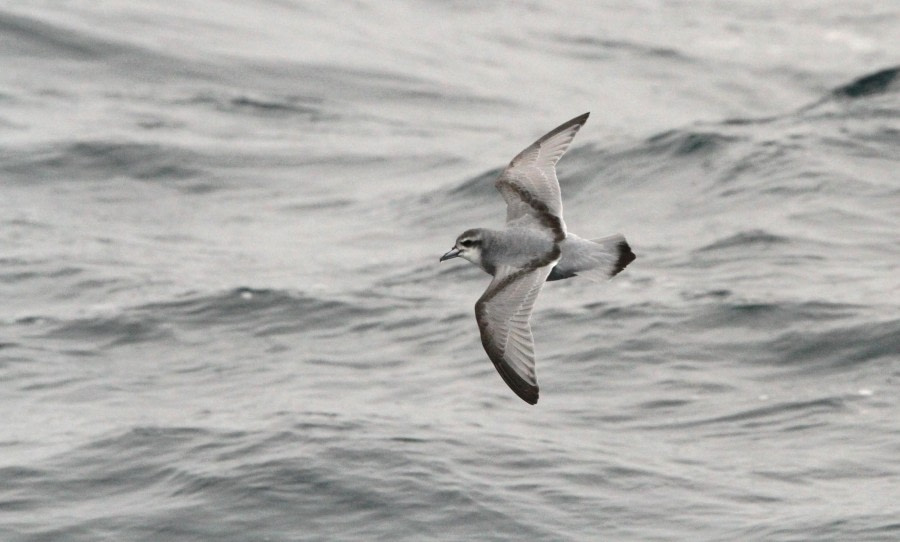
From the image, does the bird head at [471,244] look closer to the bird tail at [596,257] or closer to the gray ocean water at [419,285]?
the bird tail at [596,257]

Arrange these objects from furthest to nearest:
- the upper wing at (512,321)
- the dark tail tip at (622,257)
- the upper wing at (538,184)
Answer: the upper wing at (538,184) → the dark tail tip at (622,257) → the upper wing at (512,321)

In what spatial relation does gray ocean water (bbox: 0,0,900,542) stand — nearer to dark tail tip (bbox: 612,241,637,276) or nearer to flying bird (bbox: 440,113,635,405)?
flying bird (bbox: 440,113,635,405)

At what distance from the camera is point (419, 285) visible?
54.9ft

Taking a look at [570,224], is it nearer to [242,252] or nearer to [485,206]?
[485,206]

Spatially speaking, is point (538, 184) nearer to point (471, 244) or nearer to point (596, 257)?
point (471, 244)

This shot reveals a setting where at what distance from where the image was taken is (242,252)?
18031 mm

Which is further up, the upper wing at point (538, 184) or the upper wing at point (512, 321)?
the upper wing at point (538, 184)

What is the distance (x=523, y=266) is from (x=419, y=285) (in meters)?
7.78

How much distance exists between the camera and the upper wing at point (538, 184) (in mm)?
9516

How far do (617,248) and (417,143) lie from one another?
1368 cm

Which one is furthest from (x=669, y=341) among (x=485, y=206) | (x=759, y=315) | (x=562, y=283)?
(x=485, y=206)

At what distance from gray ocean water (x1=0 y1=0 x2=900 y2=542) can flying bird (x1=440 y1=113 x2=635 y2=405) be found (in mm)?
2614

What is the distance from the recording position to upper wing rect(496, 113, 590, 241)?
9516 mm

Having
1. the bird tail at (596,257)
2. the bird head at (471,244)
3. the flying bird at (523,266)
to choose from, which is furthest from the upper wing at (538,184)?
the bird head at (471,244)
